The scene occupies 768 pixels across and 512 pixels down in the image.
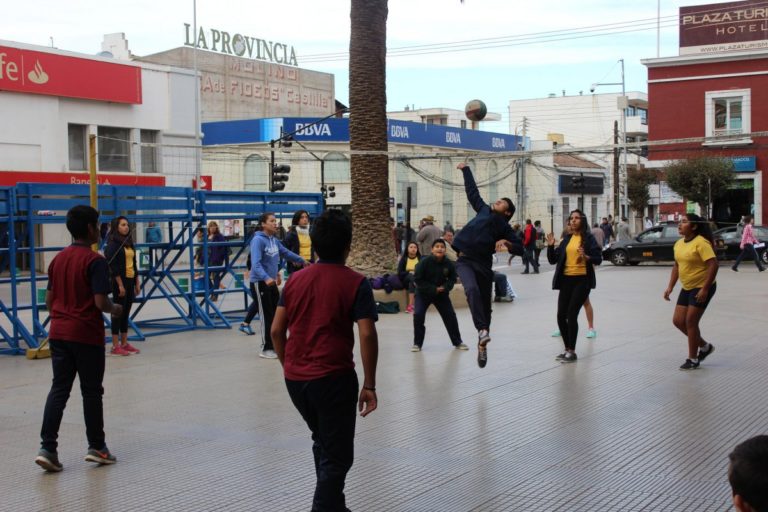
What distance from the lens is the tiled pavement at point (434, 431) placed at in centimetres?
603

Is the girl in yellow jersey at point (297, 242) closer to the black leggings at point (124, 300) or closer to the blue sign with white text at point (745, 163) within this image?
the black leggings at point (124, 300)

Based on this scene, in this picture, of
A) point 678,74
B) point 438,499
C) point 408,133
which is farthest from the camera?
point 408,133

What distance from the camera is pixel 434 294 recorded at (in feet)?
40.6

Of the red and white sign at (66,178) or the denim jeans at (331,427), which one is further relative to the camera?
the red and white sign at (66,178)

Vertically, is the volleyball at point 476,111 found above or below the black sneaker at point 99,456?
above

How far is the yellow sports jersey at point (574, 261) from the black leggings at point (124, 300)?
5.47 meters

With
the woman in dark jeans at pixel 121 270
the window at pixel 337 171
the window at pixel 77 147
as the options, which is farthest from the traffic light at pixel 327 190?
the woman in dark jeans at pixel 121 270

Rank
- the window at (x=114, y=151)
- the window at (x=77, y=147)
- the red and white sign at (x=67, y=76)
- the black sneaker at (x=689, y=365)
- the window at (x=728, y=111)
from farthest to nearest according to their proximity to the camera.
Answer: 1. the window at (x=728, y=111)
2. the window at (x=114, y=151)
3. the window at (x=77, y=147)
4. the red and white sign at (x=67, y=76)
5. the black sneaker at (x=689, y=365)

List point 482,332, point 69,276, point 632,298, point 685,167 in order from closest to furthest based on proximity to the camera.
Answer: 1. point 69,276
2. point 482,332
3. point 632,298
4. point 685,167

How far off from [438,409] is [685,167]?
33475mm

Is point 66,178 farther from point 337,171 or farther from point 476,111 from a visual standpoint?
point 337,171

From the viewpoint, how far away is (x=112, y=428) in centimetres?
807

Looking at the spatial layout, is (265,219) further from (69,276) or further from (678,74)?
(678,74)

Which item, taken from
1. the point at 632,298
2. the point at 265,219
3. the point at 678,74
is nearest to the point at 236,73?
the point at 678,74
